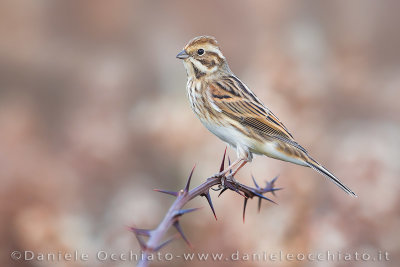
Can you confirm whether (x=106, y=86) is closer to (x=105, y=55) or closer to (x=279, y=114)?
(x=105, y=55)

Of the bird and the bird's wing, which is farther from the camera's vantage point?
the bird's wing

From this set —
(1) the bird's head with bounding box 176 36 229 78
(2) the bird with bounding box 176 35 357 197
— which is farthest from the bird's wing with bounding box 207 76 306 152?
(1) the bird's head with bounding box 176 36 229 78

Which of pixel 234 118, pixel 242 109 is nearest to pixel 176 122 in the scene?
pixel 242 109

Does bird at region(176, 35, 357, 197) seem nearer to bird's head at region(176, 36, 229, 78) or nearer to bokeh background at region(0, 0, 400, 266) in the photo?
bird's head at region(176, 36, 229, 78)

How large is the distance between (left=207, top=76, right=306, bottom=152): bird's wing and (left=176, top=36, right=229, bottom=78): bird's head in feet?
0.55

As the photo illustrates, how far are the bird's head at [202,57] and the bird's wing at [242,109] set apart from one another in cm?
17

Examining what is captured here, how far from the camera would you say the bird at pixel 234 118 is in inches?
163

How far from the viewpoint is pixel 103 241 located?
8516 mm

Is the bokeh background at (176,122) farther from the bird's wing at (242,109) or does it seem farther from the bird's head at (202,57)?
the bird's head at (202,57)

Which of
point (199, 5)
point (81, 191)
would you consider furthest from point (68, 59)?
point (81, 191)

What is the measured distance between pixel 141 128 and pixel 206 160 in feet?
6.30

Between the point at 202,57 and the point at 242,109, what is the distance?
29.5 inches

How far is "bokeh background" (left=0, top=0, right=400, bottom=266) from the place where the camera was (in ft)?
27.1

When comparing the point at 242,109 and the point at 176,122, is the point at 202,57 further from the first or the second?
the point at 176,122
